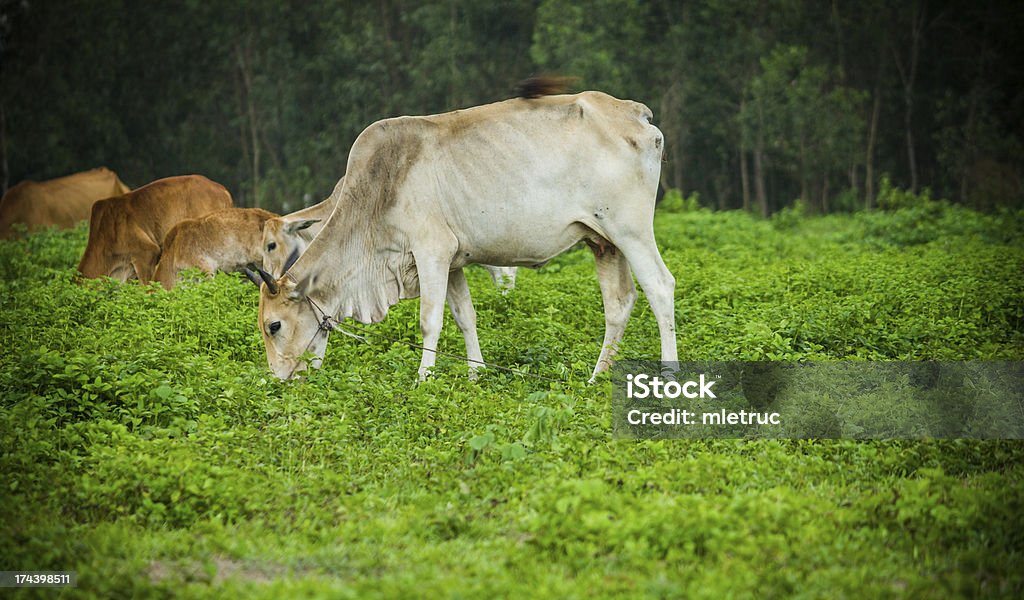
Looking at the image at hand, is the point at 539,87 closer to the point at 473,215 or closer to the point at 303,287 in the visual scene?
the point at 473,215

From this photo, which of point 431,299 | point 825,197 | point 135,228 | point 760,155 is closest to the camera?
point 431,299

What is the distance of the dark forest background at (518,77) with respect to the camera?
34438mm

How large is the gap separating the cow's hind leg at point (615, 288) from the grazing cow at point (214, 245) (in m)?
5.50

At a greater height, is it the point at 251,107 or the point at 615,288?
the point at 615,288

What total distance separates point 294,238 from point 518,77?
30632 mm

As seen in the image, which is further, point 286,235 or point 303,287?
point 286,235

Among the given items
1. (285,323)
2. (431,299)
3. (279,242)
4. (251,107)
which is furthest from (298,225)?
(251,107)

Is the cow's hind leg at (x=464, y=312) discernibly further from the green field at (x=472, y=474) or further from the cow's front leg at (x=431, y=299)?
the cow's front leg at (x=431, y=299)

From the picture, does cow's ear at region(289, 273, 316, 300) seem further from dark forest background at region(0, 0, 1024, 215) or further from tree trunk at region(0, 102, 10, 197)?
tree trunk at region(0, 102, 10, 197)

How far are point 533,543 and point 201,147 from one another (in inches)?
1521

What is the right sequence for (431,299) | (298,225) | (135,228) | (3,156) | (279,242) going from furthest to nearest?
1. (3,156)
2. (135,228)
3. (279,242)
4. (298,225)
5. (431,299)

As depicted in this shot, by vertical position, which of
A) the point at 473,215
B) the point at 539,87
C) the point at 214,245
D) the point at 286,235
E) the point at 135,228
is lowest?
the point at 214,245

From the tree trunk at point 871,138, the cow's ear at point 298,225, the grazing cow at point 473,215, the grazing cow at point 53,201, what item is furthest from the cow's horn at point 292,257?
the tree trunk at point 871,138

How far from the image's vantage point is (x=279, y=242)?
1241 cm
